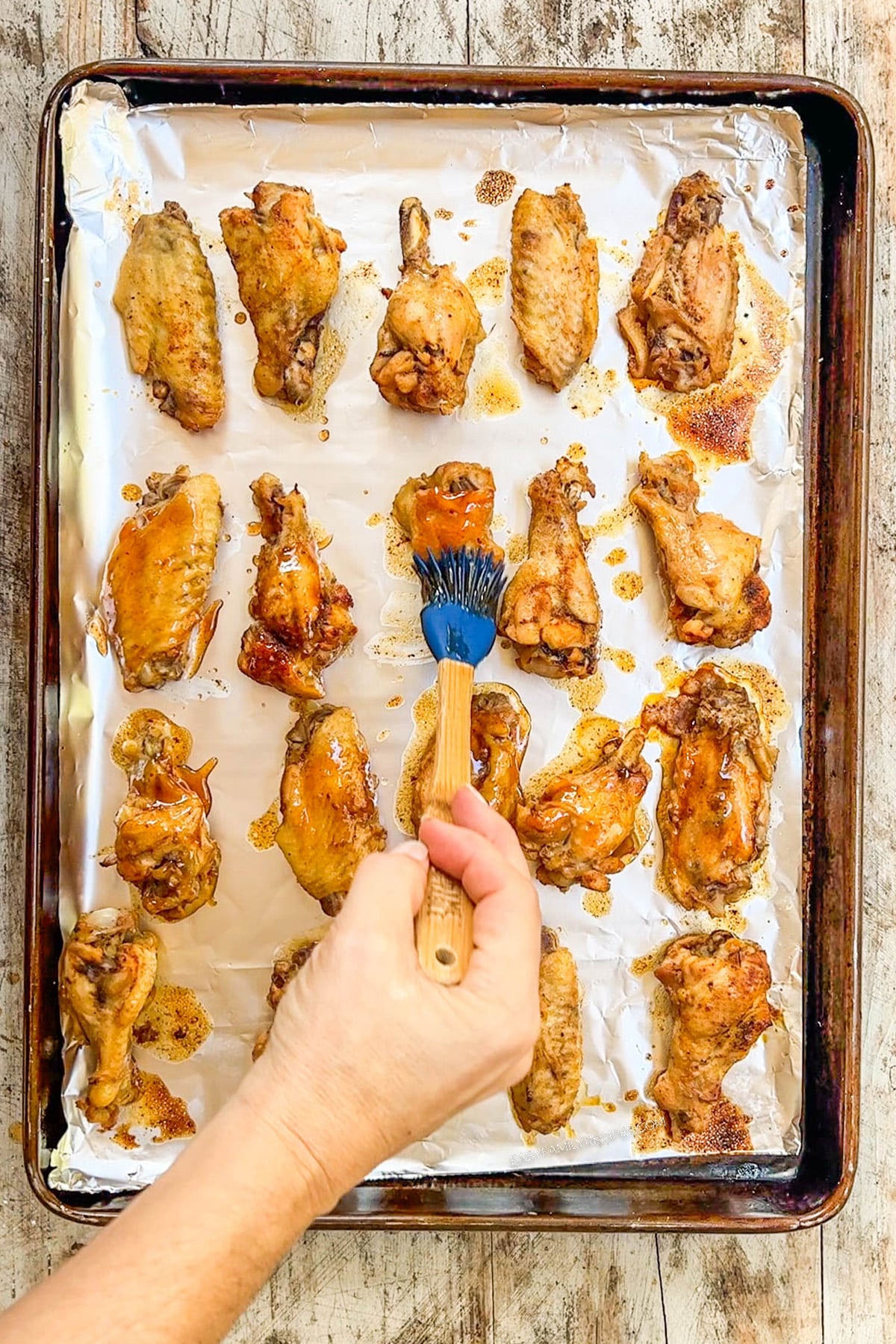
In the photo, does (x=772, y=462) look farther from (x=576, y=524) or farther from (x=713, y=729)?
(x=713, y=729)

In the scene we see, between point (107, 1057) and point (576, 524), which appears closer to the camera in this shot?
point (107, 1057)

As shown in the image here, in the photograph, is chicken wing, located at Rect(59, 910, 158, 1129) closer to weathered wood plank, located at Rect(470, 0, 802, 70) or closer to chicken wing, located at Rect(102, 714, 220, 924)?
chicken wing, located at Rect(102, 714, 220, 924)

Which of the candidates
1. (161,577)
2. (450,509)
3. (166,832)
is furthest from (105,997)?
(450,509)

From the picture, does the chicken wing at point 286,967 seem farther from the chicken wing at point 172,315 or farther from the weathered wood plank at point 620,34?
the weathered wood plank at point 620,34

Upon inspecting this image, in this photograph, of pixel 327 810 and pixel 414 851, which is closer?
pixel 414 851

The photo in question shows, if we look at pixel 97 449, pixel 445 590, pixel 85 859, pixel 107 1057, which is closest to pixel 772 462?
pixel 445 590

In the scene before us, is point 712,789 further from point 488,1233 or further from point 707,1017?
point 488,1233

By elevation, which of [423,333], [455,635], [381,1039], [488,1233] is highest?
[423,333]
